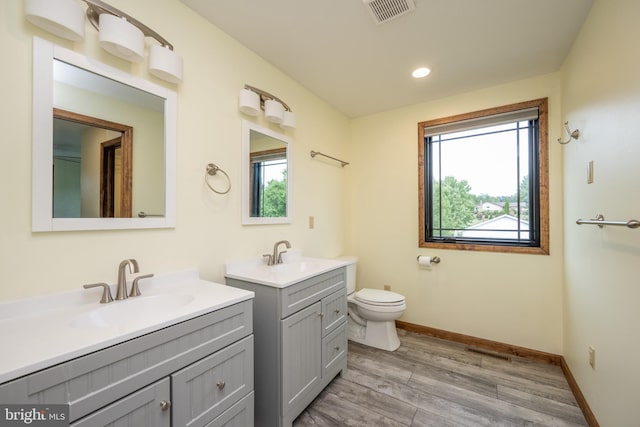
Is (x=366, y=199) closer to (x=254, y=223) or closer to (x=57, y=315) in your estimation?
(x=254, y=223)

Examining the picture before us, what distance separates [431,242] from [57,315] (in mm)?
2713

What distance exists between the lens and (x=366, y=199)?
3064mm

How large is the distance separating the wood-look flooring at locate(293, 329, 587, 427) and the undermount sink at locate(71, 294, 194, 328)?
1014mm

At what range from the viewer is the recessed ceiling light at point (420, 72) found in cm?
214

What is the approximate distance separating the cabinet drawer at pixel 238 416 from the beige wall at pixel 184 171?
0.71 m

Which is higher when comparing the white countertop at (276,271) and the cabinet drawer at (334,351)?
the white countertop at (276,271)

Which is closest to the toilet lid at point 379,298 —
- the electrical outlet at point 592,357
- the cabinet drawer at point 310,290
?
the cabinet drawer at point 310,290

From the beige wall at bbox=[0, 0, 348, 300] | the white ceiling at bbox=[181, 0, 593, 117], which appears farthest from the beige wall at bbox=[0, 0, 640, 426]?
Answer: the white ceiling at bbox=[181, 0, 593, 117]

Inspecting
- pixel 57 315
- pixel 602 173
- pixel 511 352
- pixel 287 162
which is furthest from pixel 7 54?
pixel 511 352

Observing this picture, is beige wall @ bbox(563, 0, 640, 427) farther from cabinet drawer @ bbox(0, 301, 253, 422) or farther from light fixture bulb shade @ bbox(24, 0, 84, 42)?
light fixture bulb shade @ bbox(24, 0, 84, 42)

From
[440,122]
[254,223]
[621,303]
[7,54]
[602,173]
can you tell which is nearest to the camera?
[7,54]

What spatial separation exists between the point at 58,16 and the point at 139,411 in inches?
57.1

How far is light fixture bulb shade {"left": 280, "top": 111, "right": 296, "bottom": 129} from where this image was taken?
2.09m

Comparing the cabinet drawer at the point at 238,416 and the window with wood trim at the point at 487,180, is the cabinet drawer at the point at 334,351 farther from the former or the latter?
the window with wood trim at the point at 487,180
